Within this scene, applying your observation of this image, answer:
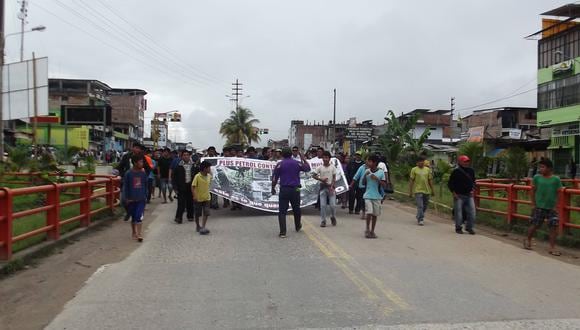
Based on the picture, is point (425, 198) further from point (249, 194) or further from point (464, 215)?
point (249, 194)

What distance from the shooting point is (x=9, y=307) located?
6320mm

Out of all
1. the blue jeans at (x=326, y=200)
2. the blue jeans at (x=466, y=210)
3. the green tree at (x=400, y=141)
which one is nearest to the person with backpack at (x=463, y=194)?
the blue jeans at (x=466, y=210)

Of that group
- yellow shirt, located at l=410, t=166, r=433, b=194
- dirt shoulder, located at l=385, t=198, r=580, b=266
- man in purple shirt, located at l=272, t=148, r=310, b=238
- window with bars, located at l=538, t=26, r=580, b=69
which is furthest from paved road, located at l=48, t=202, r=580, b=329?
window with bars, located at l=538, t=26, r=580, b=69

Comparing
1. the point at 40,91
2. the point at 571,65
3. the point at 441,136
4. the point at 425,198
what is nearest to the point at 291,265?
the point at 425,198

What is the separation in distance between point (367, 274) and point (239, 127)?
7278 centimetres

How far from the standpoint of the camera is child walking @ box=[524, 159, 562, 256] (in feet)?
32.2

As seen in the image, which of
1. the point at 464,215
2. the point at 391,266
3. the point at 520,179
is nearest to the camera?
the point at 391,266

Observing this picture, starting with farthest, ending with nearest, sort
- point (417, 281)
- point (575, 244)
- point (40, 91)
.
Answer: point (40, 91), point (575, 244), point (417, 281)

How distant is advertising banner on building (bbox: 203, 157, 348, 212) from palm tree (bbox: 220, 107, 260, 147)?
208 feet

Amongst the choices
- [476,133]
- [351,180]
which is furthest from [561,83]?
[351,180]

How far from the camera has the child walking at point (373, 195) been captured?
1124 centimetres

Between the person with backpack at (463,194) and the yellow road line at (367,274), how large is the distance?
3.13m

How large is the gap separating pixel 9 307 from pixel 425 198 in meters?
10.1

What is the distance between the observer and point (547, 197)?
986 centimetres
